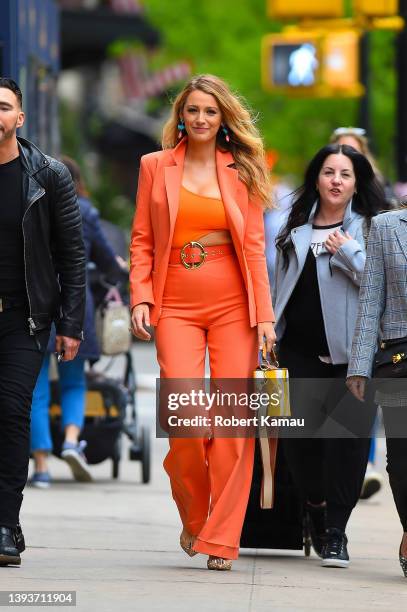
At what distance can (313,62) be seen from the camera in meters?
21.5

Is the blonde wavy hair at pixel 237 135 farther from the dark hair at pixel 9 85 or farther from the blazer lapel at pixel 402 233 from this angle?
the dark hair at pixel 9 85

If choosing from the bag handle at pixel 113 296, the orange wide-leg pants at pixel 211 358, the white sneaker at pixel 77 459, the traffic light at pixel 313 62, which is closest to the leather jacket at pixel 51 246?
the orange wide-leg pants at pixel 211 358

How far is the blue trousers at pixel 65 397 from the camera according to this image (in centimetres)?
1079

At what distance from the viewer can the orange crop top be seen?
746 centimetres

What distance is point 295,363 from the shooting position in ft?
26.3

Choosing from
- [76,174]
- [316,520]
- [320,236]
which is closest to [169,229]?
[320,236]

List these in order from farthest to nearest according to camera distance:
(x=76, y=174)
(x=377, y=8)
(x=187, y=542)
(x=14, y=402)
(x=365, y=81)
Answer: (x=365, y=81)
(x=377, y=8)
(x=76, y=174)
(x=187, y=542)
(x=14, y=402)

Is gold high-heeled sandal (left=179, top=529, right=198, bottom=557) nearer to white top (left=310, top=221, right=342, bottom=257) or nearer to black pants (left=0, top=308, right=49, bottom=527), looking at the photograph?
black pants (left=0, top=308, right=49, bottom=527)

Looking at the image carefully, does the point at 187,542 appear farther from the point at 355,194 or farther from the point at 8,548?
the point at 355,194

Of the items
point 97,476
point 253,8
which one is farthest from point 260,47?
point 97,476

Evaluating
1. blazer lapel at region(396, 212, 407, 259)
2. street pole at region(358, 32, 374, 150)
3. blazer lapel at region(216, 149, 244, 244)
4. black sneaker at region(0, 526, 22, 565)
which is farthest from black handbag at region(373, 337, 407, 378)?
street pole at region(358, 32, 374, 150)

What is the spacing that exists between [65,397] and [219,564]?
373 cm

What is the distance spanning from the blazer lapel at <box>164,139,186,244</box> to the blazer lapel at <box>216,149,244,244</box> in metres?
0.16

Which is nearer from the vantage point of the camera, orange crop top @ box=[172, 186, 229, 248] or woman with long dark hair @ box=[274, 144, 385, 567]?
orange crop top @ box=[172, 186, 229, 248]
